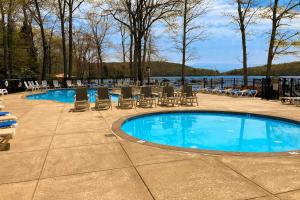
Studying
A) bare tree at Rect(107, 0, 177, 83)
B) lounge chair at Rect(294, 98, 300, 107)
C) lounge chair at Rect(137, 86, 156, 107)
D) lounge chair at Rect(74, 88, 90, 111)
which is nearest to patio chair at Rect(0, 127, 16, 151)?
lounge chair at Rect(74, 88, 90, 111)

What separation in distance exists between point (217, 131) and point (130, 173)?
17.0ft

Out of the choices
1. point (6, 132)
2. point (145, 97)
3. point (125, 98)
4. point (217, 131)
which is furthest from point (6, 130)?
point (145, 97)

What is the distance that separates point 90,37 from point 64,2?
10.3m

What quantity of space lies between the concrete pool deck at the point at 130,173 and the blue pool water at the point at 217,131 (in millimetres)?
2225

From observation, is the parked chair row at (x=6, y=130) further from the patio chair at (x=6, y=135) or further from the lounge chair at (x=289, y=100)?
the lounge chair at (x=289, y=100)

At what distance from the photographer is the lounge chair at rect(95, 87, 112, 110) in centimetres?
1073

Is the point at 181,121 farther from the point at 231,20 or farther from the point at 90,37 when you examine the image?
the point at 90,37

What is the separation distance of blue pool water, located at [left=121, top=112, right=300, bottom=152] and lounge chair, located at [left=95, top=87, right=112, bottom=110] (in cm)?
207

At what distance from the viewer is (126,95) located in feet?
37.0

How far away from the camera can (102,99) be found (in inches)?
428

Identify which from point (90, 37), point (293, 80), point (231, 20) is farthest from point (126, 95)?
point (90, 37)

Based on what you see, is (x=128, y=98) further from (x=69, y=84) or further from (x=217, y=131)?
(x=69, y=84)

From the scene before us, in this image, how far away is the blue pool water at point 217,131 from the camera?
705 cm

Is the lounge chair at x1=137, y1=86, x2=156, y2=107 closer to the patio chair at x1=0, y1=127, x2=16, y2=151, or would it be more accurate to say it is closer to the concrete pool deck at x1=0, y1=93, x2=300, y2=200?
the concrete pool deck at x1=0, y1=93, x2=300, y2=200
